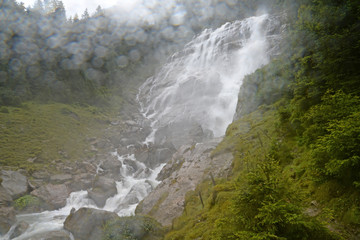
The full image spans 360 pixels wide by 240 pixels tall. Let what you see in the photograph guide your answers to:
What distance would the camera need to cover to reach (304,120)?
7098mm

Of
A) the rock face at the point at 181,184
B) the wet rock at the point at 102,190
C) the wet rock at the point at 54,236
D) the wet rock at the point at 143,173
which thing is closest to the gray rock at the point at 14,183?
the wet rock at the point at 102,190

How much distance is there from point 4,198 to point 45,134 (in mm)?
16710

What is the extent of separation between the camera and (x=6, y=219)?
54.9 ft

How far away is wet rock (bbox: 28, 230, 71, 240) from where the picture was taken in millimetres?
14195

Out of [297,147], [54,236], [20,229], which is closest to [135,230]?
[297,147]

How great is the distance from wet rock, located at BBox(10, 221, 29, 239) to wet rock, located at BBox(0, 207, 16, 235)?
76cm

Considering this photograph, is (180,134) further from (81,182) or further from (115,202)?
(81,182)

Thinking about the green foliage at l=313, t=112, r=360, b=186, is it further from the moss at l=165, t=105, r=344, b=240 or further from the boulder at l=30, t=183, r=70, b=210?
the boulder at l=30, t=183, r=70, b=210

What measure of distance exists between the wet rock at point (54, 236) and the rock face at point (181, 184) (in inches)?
206

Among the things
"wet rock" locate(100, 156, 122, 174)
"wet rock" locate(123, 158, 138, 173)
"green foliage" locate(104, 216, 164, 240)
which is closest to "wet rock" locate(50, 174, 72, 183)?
"wet rock" locate(100, 156, 122, 174)

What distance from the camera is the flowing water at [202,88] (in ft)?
73.4

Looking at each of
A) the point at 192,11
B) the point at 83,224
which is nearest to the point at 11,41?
the point at 83,224

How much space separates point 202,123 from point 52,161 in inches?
865

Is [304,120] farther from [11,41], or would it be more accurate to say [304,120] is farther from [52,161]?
[11,41]
